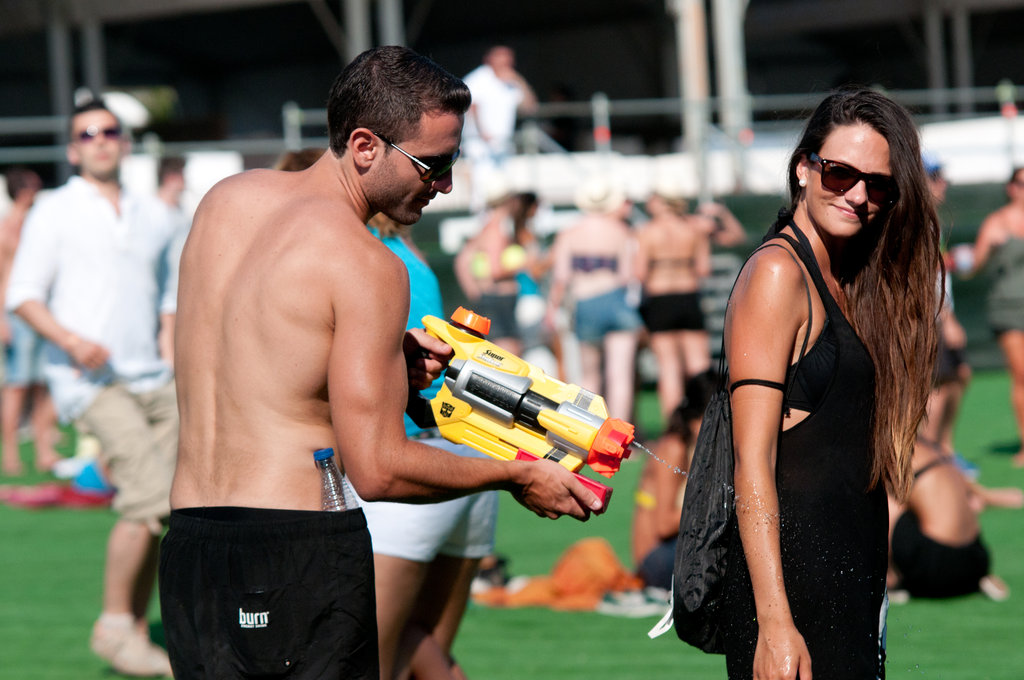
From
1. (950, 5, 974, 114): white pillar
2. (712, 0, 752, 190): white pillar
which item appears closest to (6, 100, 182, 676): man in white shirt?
(712, 0, 752, 190): white pillar

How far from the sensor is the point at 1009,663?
485cm

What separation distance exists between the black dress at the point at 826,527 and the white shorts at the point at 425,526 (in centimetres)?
110

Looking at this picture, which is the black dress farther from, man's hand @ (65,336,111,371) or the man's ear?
man's hand @ (65,336,111,371)

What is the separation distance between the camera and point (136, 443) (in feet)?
17.5

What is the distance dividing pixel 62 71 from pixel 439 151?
21711 millimetres

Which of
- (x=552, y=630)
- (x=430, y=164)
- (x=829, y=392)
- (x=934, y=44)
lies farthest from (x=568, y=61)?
(x=829, y=392)

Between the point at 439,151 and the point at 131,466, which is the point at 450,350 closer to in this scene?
the point at 439,151

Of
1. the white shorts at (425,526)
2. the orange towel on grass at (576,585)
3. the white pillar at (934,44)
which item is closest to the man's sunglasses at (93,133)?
the white shorts at (425,526)

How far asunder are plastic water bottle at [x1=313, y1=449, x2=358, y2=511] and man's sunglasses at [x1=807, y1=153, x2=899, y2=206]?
49.5 inches

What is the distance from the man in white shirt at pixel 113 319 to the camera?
521 cm

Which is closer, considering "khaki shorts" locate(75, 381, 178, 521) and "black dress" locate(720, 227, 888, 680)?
"black dress" locate(720, 227, 888, 680)

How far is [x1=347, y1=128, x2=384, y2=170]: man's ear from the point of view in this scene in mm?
2615

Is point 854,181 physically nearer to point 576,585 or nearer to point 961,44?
point 576,585

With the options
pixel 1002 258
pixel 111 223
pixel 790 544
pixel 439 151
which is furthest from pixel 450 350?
pixel 1002 258
